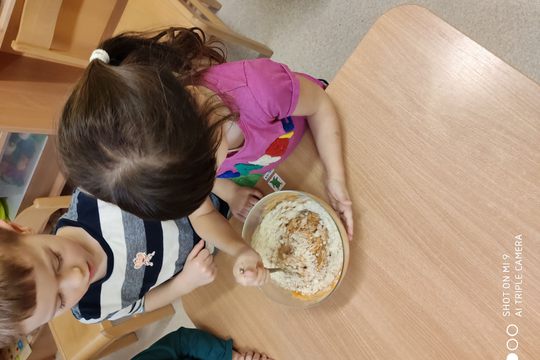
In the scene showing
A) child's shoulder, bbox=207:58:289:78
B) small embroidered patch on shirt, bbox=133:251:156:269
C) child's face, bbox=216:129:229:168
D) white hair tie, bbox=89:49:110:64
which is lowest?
small embroidered patch on shirt, bbox=133:251:156:269

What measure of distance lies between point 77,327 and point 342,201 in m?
1.01

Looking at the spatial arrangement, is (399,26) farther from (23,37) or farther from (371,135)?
(23,37)

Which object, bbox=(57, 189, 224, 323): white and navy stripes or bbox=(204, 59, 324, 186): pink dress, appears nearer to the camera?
bbox=(204, 59, 324, 186): pink dress

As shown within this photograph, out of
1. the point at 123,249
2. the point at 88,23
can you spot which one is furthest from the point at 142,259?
the point at 88,23

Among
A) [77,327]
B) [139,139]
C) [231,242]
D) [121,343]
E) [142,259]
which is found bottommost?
[121,343]

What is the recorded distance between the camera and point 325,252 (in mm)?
761

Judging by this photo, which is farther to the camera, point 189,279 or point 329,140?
point 189,279

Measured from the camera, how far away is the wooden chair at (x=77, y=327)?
1.17 m

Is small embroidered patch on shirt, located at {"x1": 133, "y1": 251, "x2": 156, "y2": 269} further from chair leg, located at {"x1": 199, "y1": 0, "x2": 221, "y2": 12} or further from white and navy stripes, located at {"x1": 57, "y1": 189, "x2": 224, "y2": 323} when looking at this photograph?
chair leg, located at {"x1": 199, "y1": 0, "x2": 221, "y2": 12}

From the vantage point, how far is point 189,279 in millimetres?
860

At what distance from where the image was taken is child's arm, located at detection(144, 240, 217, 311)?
85cm

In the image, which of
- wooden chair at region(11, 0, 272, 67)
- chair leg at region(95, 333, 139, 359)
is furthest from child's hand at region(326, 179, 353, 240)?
chair leg at region(95, 333, 139, 359)

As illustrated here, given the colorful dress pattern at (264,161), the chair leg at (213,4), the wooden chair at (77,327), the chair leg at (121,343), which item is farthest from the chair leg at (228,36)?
the chair leg at (121,343)

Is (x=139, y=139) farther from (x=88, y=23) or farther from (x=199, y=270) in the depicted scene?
(x=88, y=23)
